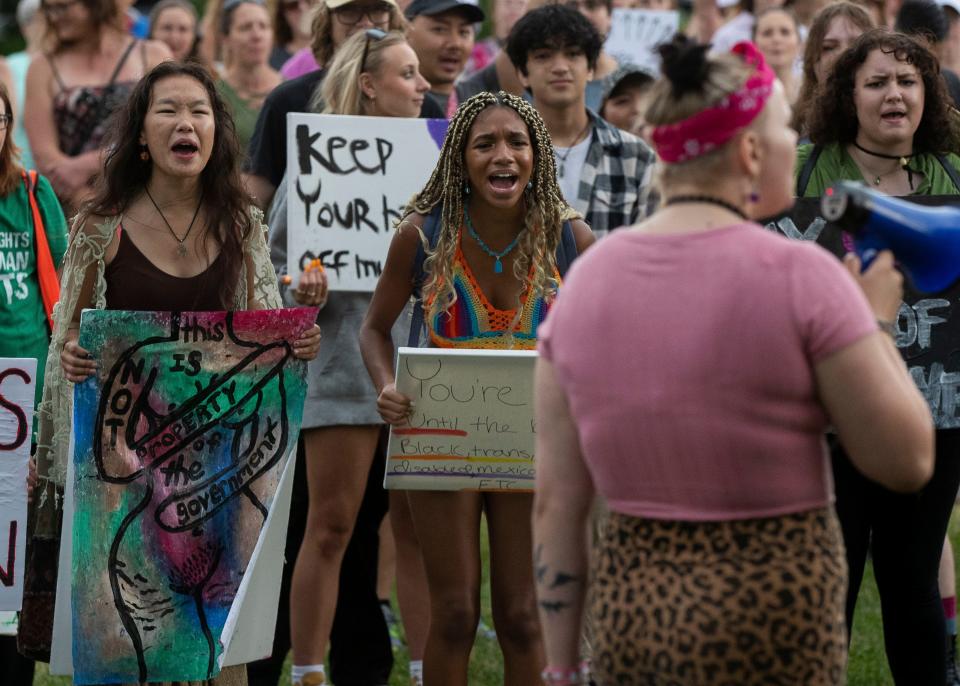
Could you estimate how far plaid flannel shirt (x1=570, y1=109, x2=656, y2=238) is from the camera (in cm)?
644

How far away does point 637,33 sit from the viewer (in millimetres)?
10062

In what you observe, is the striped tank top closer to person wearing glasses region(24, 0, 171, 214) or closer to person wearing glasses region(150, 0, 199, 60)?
person wearing glasses region(24, 0, 171, 214)

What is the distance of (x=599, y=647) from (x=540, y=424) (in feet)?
1.44

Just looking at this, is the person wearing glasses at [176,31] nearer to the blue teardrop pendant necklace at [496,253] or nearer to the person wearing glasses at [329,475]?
the person wearing glasses at [329,475]

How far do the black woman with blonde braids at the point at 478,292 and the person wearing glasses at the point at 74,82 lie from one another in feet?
10.7

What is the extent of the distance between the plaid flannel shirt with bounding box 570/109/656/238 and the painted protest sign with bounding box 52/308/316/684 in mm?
1767

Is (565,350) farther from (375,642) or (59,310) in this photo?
(375,642)

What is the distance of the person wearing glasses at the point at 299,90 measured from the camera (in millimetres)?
6445

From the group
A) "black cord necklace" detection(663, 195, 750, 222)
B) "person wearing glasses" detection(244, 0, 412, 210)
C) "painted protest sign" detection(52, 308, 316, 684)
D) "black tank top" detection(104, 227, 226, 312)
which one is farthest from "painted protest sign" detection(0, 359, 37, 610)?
"black cord necklace" detection(663, 195, 750, 222)

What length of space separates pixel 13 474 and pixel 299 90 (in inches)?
86.1

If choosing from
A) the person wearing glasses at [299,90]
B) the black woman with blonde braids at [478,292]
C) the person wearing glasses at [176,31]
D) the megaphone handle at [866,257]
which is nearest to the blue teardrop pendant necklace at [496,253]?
the black woman with blonde braids at [478,292]

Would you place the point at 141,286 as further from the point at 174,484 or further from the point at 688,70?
the point at 688,70

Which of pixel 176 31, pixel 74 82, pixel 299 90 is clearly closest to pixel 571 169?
pixel 299 90

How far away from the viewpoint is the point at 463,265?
496 centimetres
